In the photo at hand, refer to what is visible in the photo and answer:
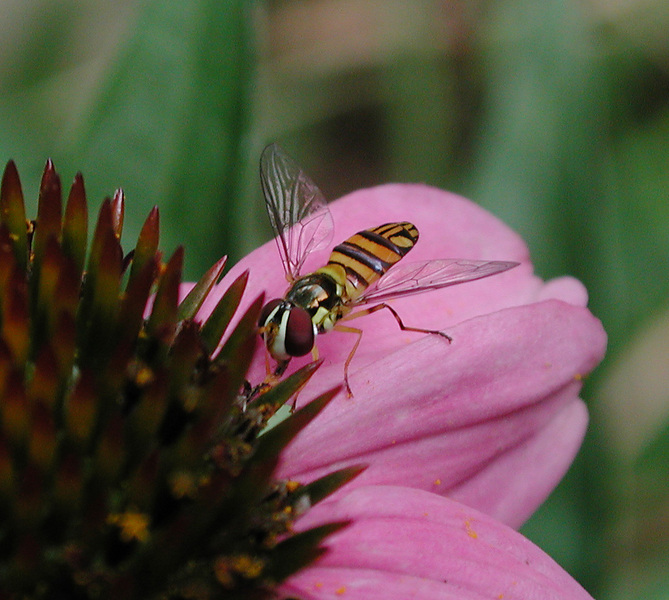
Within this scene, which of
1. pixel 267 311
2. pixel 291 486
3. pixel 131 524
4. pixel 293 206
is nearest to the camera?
pixel 131 524

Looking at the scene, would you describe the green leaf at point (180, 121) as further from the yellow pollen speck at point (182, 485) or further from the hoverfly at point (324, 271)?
the yellow pollen speck at point (182, 485)

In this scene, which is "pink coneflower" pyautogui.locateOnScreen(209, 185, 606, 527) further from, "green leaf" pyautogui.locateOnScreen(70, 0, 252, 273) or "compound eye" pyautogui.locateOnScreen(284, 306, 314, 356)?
"green leaf" pyautogui.locateOnScreen(70, 0, 252, 273)

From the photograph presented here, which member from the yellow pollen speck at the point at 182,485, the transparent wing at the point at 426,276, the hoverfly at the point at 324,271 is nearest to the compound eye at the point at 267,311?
the hoverfly at the point at 324,271

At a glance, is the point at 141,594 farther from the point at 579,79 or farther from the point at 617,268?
the point at 579,79

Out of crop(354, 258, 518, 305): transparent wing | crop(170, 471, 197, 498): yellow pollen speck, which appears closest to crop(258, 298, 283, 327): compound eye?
crop(354, 258, 518, 305): transparent wing

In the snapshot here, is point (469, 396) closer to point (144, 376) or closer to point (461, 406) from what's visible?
point (461, 406)

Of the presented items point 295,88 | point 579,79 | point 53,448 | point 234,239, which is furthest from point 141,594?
point 295,88

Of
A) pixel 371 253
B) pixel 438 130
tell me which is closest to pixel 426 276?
pixel 371 253
